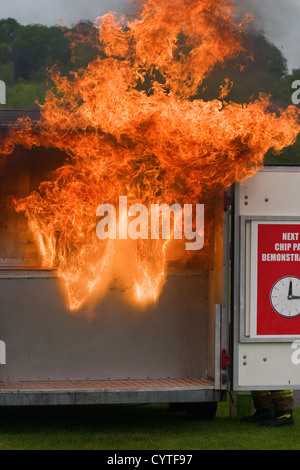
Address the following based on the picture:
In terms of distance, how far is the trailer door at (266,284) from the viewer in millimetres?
8312

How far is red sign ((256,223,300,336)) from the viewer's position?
8352 millimetres

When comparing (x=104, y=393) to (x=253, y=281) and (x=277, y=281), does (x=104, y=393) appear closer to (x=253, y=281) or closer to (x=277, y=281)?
(x=253, y=281)

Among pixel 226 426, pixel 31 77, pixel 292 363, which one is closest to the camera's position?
pixel 292 363

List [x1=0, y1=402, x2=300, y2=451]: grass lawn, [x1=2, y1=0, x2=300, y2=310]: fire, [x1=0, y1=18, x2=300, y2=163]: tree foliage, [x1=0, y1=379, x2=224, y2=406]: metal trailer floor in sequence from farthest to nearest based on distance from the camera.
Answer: [x1=0, y1=18, x2=300, y2=163]: tree foliage → [x1=2, y1=0, x2=300, y2=310]: fire → [x1=0, y1=379, x2=224, y2=406]: metal trailer floor → [x1=0, y1=402, x2=300, y2=451]: grass lawn

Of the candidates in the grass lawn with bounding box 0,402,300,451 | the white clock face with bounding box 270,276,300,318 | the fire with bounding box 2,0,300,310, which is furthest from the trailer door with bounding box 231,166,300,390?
the grass lawn with bounding box 0,402,300,451

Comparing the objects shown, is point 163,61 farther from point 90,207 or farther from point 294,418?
point 294,418

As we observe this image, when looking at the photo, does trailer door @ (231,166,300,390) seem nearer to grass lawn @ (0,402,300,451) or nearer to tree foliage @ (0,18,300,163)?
grass lawn @ (0,402,300,451)

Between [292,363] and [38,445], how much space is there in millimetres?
2675

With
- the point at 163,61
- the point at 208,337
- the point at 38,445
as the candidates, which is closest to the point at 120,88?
the point at 163,61

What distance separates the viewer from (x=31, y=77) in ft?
68.7

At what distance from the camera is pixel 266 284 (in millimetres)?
8359

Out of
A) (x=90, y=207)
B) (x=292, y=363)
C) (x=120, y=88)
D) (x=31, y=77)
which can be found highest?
(x=31, y=77)
